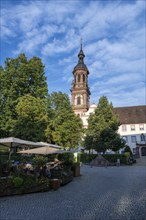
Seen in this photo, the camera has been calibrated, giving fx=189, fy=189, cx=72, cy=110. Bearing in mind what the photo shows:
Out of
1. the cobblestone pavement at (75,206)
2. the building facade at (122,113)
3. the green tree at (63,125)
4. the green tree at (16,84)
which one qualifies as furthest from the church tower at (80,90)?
the cobblestone pavement at (75,206)

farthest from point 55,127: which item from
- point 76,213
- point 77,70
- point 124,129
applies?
point 77,70

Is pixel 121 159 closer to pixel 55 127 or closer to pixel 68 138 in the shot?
pixel 68 138

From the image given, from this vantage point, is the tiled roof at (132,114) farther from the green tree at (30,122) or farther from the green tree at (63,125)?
the green tree at (30,122)

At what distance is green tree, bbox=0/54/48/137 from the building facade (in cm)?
1707

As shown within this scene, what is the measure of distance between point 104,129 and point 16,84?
626 inches

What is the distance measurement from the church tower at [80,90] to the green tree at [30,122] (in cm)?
2789

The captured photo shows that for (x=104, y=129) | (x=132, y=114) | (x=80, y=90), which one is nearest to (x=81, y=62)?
(x=80, y=90)

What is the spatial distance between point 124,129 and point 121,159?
18814mm

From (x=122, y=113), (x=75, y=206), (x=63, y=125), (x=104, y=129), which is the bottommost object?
(x=75, y=206)

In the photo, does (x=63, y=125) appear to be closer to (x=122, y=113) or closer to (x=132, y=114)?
(x=132, y=114)

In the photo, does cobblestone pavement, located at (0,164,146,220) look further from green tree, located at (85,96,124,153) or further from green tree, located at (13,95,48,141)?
green tree, located at (85,96,124,153)

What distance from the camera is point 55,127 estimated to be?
1022 inches

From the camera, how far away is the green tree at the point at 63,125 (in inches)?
996

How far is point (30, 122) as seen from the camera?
22922mm
